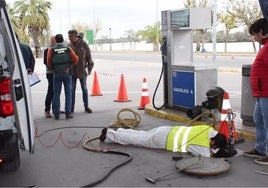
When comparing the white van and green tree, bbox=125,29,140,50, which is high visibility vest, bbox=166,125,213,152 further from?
green tree, bbox=125,29,140,50

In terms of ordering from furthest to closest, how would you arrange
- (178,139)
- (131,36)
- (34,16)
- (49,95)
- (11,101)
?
(131,36) < (34,16) < (49,95) < (178,139) < (11,101)

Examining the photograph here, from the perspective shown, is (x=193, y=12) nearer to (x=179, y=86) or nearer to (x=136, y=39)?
(x=179, y=86)

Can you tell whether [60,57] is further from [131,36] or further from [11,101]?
[131,36]

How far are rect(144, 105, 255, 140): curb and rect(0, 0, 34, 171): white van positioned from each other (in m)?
3.73

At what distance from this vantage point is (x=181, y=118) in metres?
8.12

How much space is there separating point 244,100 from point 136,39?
256ft

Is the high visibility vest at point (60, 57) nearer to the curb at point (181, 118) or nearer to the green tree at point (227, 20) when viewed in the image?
the curb at point (181, 118)

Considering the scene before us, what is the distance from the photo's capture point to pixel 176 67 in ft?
28.6

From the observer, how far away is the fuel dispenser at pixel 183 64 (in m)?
8.35

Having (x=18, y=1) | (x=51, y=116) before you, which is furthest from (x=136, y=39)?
(x=51, y=116)

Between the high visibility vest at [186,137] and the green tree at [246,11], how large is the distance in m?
40.2

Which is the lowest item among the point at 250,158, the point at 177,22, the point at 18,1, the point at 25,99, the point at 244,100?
the point at 250,158

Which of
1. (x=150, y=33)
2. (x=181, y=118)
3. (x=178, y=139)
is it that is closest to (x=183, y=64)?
(x=181, y=118)

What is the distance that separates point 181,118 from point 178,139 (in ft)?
6.82
